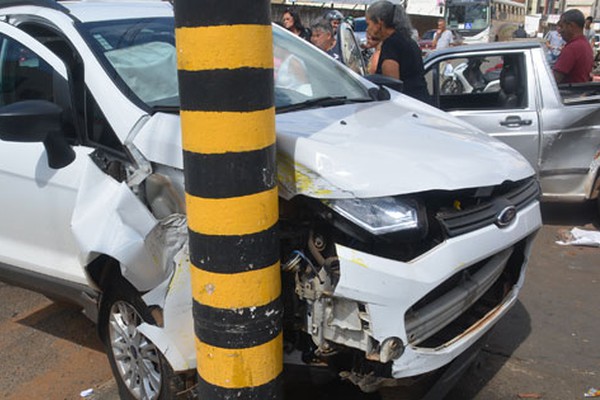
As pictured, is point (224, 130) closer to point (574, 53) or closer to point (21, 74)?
point (21, 74)

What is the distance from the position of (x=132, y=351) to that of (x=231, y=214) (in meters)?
1.13

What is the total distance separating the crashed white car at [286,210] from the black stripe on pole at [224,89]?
36 cm

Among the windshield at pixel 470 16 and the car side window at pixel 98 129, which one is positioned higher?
the car side window at pixel 98 129

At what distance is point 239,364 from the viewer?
2.17m

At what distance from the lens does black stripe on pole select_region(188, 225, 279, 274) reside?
209cm

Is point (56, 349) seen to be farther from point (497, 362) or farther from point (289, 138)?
point (497, 362)

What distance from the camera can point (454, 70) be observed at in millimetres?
8703

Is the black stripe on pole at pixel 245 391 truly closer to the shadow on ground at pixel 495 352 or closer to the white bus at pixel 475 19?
the shadow on ground at pixel 495 352

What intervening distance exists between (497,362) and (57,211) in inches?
A: 97.2

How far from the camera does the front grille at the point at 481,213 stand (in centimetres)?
233

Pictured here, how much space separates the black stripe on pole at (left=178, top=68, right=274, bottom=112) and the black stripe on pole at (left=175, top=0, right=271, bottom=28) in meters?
0.16

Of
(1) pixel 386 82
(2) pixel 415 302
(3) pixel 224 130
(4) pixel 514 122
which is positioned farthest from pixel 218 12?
(4) pixel 514 122

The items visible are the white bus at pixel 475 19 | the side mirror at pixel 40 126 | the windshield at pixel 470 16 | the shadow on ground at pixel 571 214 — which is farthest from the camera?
the windshield at pixel 470 16

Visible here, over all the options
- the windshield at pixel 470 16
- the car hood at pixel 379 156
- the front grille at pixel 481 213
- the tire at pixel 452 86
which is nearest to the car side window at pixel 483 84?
the tire at pixel 452 86
